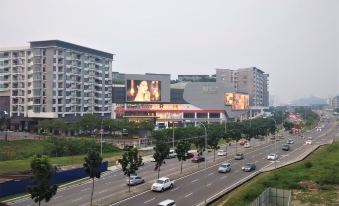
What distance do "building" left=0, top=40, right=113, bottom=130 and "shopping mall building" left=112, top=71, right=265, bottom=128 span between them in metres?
20.2

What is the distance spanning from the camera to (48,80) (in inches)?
5369

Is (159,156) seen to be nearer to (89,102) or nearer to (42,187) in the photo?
(42,187)

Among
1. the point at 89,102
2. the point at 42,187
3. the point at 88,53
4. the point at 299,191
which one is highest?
the point at 88,53

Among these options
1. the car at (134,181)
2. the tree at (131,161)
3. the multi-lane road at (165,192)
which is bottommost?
the multi-lane road at (165,192)

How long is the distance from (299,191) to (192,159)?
1206 inches

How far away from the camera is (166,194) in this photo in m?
51.8

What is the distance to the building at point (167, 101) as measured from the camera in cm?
17575

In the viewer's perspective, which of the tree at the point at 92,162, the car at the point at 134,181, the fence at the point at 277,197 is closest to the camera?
the tree at the point at 92,162

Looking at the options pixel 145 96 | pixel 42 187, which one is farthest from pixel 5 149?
pixel 145 96

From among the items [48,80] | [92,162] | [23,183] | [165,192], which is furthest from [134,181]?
[48,80]

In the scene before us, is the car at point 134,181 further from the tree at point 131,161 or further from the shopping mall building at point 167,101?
the shopping mall building at point 167,101

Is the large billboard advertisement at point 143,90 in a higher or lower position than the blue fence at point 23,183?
higher

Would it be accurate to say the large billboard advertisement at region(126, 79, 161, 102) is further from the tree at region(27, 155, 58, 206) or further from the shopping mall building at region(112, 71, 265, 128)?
the tree at region(27, 155, 58, 206)

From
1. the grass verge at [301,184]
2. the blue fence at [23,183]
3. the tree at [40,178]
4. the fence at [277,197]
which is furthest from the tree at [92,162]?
the fence at [277,197]
